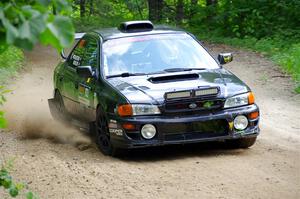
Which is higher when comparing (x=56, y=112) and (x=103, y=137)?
(x=103, y=137)

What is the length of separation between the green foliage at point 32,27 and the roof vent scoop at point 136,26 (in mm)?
7365

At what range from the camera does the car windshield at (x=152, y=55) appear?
29.5ft

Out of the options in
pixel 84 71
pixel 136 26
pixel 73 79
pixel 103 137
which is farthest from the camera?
pixel 73 79

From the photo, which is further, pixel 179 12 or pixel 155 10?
pixel 155 10

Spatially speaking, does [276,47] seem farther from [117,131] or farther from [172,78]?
[117,131]

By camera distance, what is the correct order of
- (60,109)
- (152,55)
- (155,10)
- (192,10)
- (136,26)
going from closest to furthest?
1. (152,55)
2. (136,26)
3. (60,109)
4. (192,10)
5. (155,10)

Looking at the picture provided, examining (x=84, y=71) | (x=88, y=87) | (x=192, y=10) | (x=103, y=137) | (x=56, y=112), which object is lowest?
(x=192, y=10)

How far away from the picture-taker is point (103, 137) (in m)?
8.58

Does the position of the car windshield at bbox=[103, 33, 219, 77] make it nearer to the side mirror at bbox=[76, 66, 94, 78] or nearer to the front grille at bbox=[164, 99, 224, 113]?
the side mirror at bbox=[76, 66, 94, 78]

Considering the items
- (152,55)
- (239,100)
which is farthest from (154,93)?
(152,55)

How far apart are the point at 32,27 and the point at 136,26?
7.63m

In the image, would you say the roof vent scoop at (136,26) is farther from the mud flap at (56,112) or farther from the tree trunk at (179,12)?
the tree trunk at (179,12)

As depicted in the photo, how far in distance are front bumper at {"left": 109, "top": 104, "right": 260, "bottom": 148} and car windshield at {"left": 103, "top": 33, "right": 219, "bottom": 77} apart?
108 centimetres

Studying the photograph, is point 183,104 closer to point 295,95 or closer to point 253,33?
point 295,95
